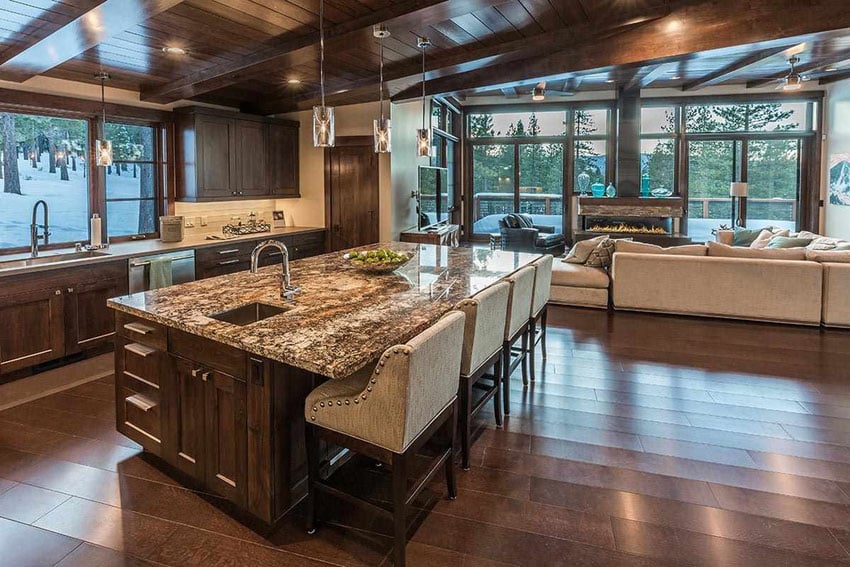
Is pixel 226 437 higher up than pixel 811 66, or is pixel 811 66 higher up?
pixel 811 66

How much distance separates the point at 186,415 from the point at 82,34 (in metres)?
2.47

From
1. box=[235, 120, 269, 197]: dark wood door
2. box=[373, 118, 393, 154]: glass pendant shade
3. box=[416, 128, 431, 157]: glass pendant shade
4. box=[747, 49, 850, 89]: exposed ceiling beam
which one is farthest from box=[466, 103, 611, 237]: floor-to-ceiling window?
box=[373, 118, 393, 154]: glass pendant shade

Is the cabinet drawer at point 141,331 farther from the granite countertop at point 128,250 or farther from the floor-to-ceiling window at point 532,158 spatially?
the floor-to-ceiling window at point 532,158

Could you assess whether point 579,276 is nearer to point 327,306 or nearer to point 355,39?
point 355,39

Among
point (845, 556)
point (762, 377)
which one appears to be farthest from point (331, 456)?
point (762, 377)

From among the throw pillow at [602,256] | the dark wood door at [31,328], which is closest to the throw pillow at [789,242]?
the throw pillow at [602,256]

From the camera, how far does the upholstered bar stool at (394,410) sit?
6.64ft

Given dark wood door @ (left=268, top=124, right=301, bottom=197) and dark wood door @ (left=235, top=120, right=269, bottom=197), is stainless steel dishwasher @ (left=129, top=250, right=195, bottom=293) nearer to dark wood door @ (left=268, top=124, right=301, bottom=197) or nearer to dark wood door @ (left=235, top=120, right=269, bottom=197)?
dark wood door @ (left=235, top=120, right=269, bottom=197)

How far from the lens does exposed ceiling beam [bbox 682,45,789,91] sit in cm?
701

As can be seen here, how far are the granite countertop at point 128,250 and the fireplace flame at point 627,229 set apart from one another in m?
6.46

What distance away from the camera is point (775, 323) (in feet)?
18.7

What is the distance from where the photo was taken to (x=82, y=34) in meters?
3.38

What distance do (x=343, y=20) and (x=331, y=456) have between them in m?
2.83

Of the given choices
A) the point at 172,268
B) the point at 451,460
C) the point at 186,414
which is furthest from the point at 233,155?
the point at 451,460
